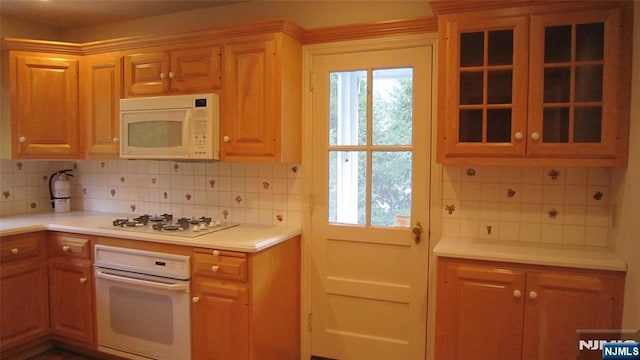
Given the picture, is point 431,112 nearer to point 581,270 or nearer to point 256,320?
point 581,270

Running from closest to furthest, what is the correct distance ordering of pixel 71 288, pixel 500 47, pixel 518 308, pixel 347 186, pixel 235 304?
1. pixel 518 308
2. pixel 500 47
3. pixel 235 304
4. pixel 347 186
5. pixel 71 288

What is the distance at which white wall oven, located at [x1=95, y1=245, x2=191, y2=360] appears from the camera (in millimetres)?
2367

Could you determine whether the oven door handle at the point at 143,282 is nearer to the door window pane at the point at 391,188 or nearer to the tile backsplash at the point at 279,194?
the tile backsplash at the point at 279,194

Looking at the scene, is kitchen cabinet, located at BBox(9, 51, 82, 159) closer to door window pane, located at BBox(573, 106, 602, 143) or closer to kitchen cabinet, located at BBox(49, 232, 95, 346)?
kitchen cabinet, located at BBox(49, 232, 95, 346)

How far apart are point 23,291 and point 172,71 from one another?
5.70 feet

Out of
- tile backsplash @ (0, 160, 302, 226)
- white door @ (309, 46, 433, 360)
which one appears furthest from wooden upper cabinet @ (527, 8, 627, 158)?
tile backsplash @ (0, 160, 302, 226)

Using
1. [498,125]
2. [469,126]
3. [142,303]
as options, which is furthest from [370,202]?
[142,303]

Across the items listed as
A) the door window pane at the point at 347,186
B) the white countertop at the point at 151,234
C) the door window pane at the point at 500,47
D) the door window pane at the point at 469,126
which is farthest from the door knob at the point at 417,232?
the door window pane at the point at 500,47

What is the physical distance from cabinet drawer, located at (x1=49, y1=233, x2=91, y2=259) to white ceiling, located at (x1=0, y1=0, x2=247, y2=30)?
164 centimetres

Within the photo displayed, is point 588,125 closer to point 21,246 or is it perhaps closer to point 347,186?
point 347,186

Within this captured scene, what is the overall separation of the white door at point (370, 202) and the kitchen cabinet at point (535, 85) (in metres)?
0.30

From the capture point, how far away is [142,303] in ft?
8.14

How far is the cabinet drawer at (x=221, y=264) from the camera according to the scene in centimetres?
223

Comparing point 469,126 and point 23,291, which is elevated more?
point 469,126
